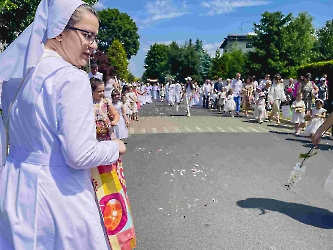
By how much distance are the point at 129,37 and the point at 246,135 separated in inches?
2836

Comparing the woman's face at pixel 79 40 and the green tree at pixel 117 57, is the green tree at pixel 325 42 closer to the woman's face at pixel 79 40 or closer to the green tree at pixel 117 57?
the green tree at pixel 117 57

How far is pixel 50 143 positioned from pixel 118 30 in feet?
261

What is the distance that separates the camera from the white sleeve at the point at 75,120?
5.69 feet

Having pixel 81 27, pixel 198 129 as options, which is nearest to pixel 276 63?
pixel 198 129

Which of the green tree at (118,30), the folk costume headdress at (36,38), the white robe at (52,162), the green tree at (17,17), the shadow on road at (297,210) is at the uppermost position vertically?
the green tree at (118,30)

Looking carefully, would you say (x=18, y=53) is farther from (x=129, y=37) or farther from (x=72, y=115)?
(x=129, y=37)

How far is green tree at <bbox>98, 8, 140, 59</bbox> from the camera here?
3056 inches

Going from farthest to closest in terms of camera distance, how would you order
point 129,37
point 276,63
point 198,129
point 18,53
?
point 129,37 → point 276,63 → point 198,129 → point 18,53

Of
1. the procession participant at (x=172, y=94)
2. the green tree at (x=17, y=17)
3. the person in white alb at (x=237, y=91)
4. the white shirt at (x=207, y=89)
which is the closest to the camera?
the green tree at (x=17, y=17)

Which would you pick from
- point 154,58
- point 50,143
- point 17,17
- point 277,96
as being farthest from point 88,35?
point 154,58

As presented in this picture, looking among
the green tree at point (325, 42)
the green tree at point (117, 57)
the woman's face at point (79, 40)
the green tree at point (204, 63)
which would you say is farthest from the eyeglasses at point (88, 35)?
the green tree at point (117, 57)

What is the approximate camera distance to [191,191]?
5855 millimetres

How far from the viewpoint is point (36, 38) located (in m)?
1.83

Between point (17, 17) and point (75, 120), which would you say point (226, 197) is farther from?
point (17, 17)
